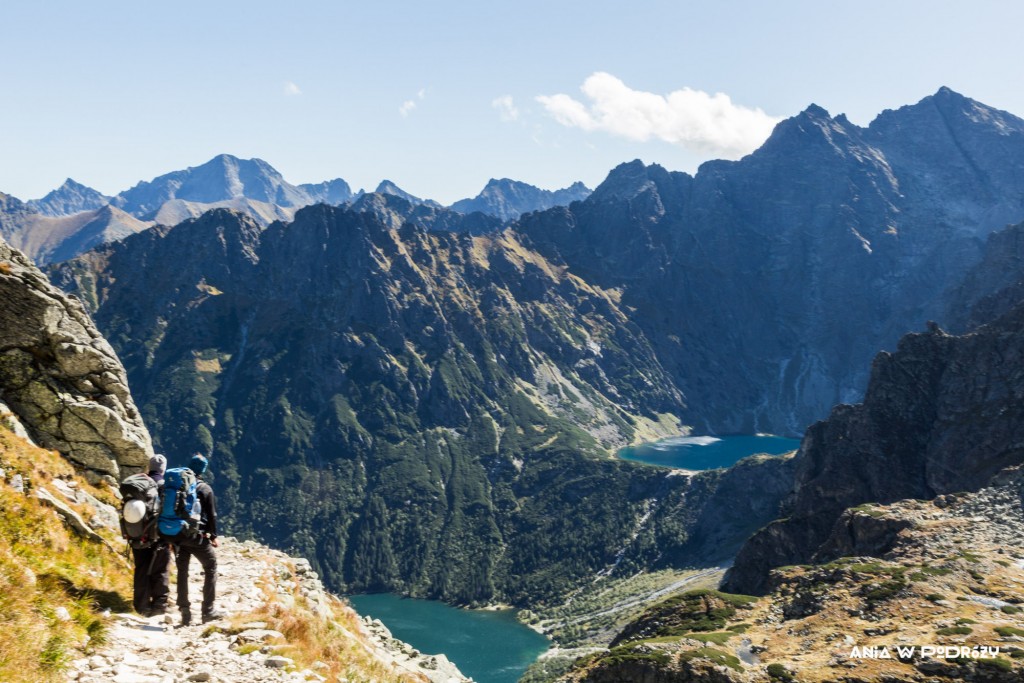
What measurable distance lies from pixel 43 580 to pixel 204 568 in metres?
4.54

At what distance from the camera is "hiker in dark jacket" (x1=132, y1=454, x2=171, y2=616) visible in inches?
856

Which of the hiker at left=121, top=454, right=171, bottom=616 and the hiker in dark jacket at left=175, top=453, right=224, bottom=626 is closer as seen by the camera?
the hiker at left=121, top=454, right=171, bottom=616

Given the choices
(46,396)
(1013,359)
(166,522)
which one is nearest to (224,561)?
(46,396)

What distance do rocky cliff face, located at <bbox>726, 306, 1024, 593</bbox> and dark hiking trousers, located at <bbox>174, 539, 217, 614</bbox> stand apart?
155 m

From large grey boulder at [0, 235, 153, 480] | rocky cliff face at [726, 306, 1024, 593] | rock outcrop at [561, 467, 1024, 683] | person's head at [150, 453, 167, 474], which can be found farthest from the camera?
rocky cliff face at [726, 306, 1024, 593]

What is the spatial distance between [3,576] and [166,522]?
473cm

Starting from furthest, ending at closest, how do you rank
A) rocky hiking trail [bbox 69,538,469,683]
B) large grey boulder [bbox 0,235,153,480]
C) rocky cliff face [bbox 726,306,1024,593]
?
rocky cliff face [bbox 726,306,1024,593], large grey boulder [bbox 0,235,153,480], rocky hiking trail [bbox 69,538,469,683]

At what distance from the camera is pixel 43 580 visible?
1950 centimetres

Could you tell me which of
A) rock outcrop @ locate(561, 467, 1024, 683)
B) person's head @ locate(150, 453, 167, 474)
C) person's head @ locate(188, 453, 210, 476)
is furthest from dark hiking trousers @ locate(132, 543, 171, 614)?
rock outcrop @ locate(561, 467, 1024, 683)

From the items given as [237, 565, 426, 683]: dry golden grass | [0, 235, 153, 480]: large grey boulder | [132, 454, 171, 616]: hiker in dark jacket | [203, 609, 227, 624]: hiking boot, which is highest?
[0, 235, 153, 480]: large grey boulder

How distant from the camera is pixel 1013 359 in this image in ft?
607

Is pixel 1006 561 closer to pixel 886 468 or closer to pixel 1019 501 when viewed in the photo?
pixel 1019 501

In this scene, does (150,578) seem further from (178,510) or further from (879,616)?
(879,616)

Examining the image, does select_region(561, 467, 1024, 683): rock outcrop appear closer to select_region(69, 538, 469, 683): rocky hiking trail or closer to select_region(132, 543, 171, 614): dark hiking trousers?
select_region(69, 538, 469, 683): rocky hiking trail
